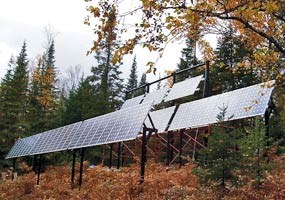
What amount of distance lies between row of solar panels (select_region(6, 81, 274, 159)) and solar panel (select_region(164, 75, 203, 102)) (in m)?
1.05

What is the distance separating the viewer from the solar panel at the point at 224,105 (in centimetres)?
1063

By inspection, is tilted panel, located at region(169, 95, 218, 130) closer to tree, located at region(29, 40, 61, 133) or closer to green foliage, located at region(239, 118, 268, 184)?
green foliage, located at region(239, 118, 268, 184)

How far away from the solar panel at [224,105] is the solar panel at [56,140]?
4.04 meters

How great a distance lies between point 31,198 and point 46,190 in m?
0.85

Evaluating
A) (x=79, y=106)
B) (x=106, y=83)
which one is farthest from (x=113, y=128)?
(x=106, y=83)

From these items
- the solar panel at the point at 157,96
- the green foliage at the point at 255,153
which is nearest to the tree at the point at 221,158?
the green foliage at the point at 255,153

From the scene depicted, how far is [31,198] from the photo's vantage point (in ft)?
35.9

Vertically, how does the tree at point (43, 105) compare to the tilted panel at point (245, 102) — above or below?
above

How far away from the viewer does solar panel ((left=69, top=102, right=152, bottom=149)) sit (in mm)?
10178

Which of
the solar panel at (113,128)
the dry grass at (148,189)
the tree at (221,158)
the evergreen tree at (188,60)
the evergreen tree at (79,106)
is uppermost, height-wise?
the evergreen tree at (188,60)

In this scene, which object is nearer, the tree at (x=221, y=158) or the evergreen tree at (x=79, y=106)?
the tree at (x=221, y=158)

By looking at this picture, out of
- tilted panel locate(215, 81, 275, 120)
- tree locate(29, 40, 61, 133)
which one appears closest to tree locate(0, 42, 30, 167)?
tree locate(29, 40, 61, 133)

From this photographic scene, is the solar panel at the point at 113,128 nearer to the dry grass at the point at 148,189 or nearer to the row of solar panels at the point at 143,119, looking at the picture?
the row of solar panels at the point at 143,119

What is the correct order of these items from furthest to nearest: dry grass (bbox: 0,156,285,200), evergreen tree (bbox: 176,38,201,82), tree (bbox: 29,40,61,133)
Answer: 1. evergreen tree (bbox: 176,38,201,82)
2. tree (bbox: 29,40,61,133)
3. dry grass (bbox: 0,156,285,200)
